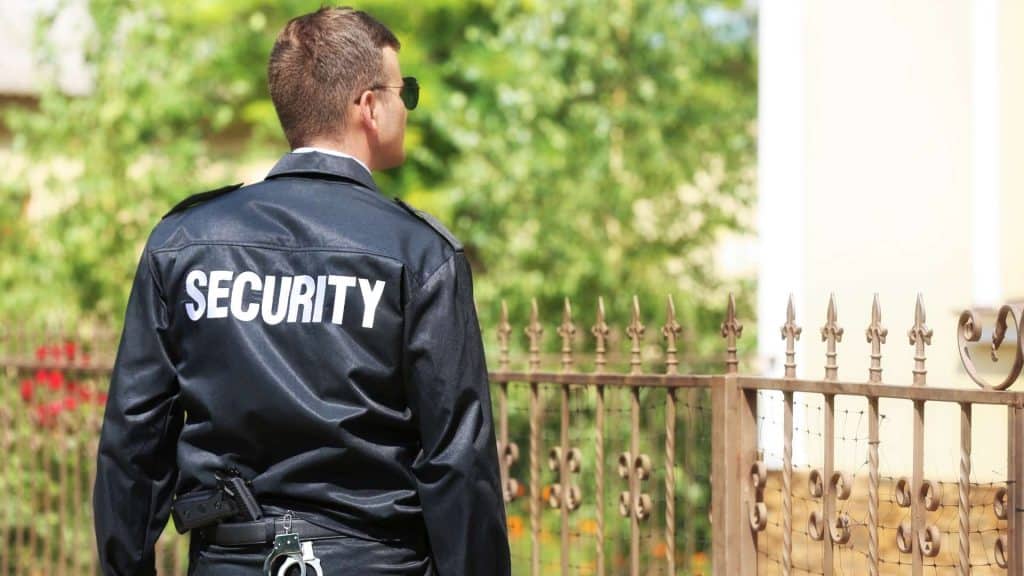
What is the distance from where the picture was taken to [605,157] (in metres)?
8.91

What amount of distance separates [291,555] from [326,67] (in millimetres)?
951

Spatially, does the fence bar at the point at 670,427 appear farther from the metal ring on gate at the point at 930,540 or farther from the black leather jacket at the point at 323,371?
the black leather jacket at the point at 323,371

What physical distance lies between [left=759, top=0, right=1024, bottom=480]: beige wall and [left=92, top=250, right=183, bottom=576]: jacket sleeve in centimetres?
391

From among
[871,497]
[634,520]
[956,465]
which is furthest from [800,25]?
[871,497]

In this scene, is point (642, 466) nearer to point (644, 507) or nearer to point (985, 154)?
point (644, 507)

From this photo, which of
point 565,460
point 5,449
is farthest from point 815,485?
point 5,449

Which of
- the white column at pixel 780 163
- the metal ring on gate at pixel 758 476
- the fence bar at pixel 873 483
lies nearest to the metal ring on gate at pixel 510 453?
the metal ring on gate at pixel 758 476

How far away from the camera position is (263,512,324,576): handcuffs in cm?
256

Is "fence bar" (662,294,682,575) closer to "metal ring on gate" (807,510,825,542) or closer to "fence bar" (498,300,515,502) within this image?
"metal ring on gate" (807,510,825,542)

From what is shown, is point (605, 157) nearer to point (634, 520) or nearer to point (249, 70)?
point (634, 520)

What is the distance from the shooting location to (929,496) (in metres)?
3.15

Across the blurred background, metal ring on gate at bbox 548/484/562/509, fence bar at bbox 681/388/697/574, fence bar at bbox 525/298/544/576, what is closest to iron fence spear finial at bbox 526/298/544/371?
fence bar at bbox 525/298/544/576

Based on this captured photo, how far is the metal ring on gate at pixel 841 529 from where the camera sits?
131 inches

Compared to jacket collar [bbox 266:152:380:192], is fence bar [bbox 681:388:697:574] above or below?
below
